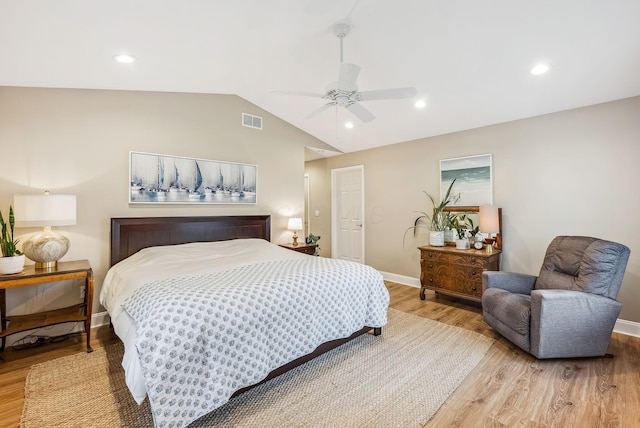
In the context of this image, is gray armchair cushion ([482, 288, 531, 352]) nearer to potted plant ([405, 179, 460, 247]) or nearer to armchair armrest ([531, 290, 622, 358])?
armchair armrest ([531, 290, 622, 358])

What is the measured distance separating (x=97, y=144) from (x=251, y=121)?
1959 mm

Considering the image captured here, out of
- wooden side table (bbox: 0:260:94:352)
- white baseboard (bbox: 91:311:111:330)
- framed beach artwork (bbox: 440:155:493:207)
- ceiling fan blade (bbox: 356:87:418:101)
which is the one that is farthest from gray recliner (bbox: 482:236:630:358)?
white baseboard (bbox: 91:311:111:330)

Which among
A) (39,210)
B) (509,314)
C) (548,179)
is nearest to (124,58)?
(39,210)

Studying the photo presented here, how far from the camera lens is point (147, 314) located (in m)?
1.76

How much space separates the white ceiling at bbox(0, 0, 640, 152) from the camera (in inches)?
82.4

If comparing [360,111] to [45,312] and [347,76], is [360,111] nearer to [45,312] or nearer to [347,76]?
[347,76]

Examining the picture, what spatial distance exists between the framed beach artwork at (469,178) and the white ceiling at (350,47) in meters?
0.67

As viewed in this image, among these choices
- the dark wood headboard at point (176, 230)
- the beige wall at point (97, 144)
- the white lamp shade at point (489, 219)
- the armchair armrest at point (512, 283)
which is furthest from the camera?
the white lamp shade at point (489, 219)

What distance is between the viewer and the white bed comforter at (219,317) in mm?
1649

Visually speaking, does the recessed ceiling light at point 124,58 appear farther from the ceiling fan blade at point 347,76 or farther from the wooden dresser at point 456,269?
the wooden dresser at point 456,269

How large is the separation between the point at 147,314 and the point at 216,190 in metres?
2.54

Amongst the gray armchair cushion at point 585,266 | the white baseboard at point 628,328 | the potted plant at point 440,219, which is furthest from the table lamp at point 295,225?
the white baseboard at point 628,328

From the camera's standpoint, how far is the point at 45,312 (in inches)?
113

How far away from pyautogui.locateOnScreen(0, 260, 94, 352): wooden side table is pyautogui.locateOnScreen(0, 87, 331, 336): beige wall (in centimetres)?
21
